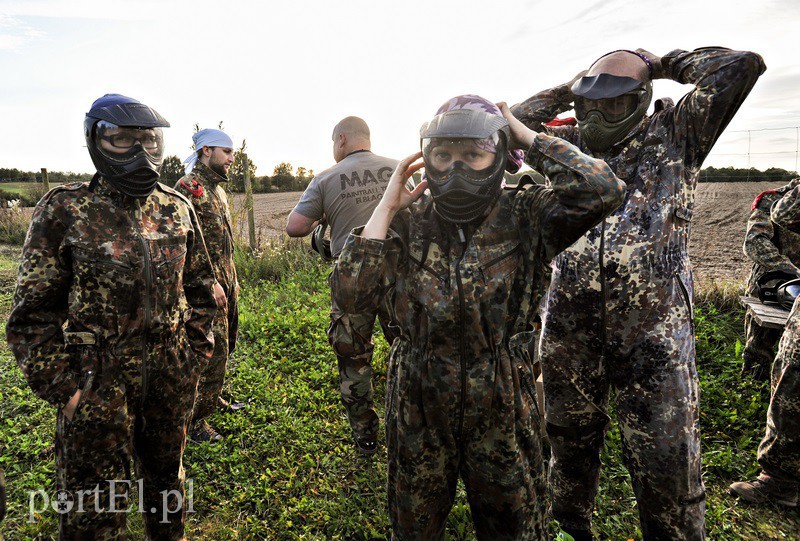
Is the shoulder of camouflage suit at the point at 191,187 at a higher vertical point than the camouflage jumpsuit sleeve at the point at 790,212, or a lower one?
higher

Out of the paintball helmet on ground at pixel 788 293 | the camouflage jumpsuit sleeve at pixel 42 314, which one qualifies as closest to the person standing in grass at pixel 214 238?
the camouflage jumpsuit sleeve at pixel 42 314

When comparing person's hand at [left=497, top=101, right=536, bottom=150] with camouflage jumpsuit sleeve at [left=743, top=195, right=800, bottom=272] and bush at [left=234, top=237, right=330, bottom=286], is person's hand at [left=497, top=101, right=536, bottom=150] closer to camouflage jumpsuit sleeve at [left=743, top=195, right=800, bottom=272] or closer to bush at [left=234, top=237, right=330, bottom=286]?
camouflage jumpsuit sleeve at [left=743, top=195, right=800, bottom=272]

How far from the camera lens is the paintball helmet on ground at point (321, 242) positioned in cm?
424

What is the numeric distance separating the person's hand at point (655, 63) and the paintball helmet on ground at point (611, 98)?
0.09 meters

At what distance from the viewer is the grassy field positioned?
3.35 m

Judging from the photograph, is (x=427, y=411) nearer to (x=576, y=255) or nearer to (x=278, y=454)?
(x=576, y=255)

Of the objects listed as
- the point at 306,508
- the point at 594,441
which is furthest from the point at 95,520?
the point at 594,441

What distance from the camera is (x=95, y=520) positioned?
2.40 meters

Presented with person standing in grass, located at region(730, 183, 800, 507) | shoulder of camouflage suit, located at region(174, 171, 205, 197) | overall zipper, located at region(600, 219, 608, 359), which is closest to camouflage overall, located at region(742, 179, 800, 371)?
person standing in grass, located at region(730, 183, 800, 507)

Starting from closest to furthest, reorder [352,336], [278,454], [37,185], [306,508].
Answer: [352,336], [306,508], [278,454], [37,185]

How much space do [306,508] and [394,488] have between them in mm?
1755

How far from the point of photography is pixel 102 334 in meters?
2.45

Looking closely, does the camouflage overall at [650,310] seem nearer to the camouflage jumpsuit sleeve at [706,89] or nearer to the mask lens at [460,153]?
the camouflage jumpsuit sleeve at [706,89]

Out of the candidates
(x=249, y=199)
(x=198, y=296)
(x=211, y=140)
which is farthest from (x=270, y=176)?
(x=198, y=296)
